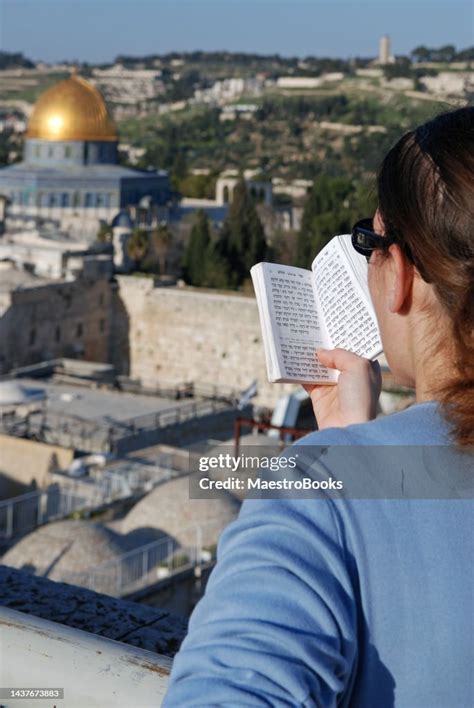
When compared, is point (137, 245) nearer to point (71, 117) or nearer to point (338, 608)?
point (71, 117)

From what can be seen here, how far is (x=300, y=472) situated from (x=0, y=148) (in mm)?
45496

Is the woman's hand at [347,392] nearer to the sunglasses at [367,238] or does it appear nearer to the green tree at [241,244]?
the sunglasses at [367,238]

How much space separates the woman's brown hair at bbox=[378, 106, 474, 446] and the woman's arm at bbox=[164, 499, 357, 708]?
0.16m

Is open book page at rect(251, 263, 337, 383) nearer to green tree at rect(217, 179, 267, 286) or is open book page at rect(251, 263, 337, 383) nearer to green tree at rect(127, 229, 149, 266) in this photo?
green tree at rect(217, 179, 267, 286)

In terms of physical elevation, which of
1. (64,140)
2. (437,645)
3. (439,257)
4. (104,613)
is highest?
(439,257)

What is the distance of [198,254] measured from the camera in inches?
768

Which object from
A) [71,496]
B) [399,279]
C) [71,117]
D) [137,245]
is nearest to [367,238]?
[399,279]

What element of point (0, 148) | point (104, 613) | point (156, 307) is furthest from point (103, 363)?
point (0, 148)

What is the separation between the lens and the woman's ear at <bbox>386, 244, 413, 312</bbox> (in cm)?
104

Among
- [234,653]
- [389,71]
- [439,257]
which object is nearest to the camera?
[234,653]

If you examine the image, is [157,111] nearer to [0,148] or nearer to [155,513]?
[0,148]

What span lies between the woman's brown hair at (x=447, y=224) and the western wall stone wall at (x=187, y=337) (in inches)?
631

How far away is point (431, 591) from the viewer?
93 cm

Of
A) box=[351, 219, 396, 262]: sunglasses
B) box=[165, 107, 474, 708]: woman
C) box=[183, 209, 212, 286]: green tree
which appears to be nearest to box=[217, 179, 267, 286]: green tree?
box=[183, 209, 212, 286]: green tree
